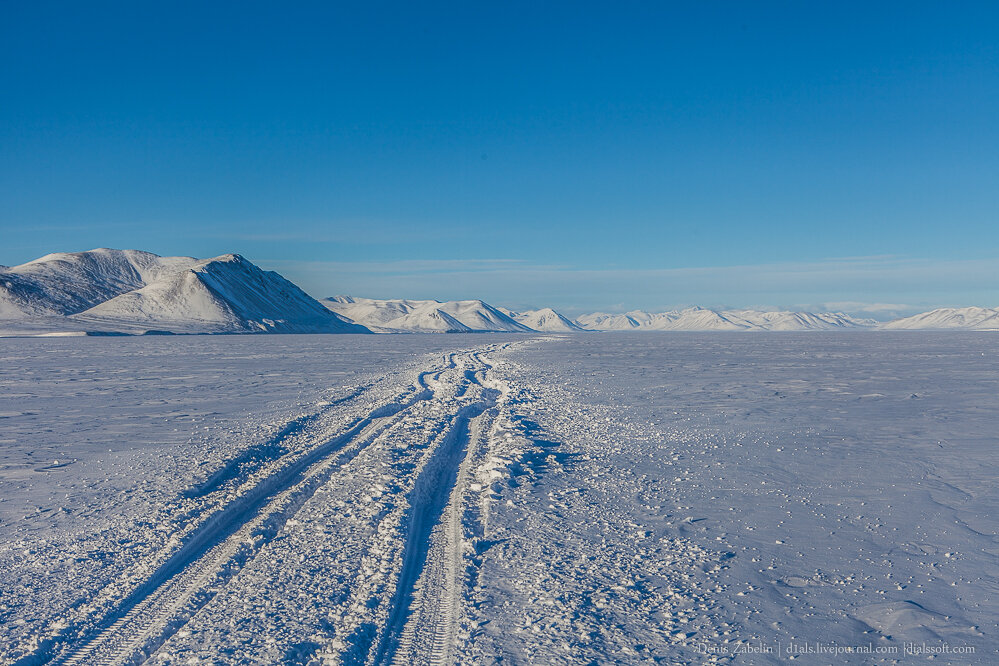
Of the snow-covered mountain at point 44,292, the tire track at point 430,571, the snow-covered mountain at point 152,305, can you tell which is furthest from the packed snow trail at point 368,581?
the snow-covered mountain at point 44,292

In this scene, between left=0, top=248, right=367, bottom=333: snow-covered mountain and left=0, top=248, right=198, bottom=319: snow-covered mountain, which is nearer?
left=0, top=248, right=367, bottom=333: snow-covered mountain

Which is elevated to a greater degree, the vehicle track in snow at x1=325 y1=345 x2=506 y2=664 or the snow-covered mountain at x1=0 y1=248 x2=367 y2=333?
the snow-covered mountain at x1=0 y1=248 x2=367 y2=333

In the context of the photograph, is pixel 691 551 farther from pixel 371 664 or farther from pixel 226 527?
pixel 226 527

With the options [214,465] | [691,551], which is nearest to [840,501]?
[691,551]

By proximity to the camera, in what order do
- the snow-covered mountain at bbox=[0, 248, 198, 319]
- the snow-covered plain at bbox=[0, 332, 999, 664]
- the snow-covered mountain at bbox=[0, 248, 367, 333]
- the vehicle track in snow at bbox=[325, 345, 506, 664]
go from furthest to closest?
the snow-covered mountain at bbox=[0, 248, 198, 319] < the snow-covered mountain at bbox=[0, 248, 367, 333] < the snow-covered plain at bbox=[0, 332, 999, 664] < the vehicle track in snow at bbox=[325, 345, 506, 664]

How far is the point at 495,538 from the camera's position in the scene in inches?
264

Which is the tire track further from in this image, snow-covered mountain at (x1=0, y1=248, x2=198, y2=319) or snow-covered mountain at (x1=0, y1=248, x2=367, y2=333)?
snow-covered mountain at (x1=0, y1=248, x2=198, y2=319)

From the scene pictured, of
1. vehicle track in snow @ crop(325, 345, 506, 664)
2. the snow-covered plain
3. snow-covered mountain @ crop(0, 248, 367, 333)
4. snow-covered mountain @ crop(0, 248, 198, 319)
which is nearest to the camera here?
vehicle track in snow @ crop(325, 345, 506, 664)

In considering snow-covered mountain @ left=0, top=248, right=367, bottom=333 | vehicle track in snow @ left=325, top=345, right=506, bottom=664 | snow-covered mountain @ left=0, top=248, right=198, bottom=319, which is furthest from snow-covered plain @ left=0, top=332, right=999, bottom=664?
snow-covered mountain @ left=0, top=248, right=198, bottom=319

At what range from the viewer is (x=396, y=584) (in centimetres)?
537

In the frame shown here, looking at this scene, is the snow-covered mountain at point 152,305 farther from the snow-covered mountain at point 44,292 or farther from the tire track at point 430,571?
the tire track at point 430,571

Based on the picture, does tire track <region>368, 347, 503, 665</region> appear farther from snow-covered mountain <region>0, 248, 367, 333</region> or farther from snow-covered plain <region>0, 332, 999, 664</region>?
snow-covered mountain <region>0, 248, 367, 333</region>

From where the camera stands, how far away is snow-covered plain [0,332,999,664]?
4641 mm

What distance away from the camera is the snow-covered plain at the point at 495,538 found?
4.64 meters
